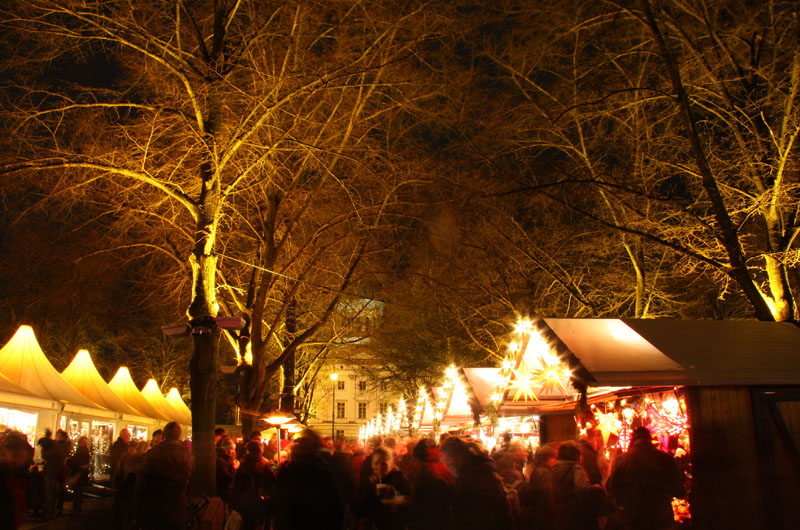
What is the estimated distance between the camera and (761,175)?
477 inches

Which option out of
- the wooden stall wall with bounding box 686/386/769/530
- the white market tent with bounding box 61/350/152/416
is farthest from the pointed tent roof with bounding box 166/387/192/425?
Answer: the wooden stall wall with bounding box 686/386/769/530

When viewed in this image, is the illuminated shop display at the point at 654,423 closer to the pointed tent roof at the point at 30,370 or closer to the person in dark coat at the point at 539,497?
the person in dark coat at the point at 539,497

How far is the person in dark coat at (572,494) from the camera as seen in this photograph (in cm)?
705

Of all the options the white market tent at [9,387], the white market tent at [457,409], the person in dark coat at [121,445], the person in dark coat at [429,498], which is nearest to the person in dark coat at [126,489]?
the person in dark coat at [121,445]

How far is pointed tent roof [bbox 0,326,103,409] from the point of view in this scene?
1492 cm

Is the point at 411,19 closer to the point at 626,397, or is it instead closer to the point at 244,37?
the point at 244,37

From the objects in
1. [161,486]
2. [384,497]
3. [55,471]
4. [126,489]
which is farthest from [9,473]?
[55,471]

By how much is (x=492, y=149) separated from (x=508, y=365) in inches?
301

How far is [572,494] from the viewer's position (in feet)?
23.2

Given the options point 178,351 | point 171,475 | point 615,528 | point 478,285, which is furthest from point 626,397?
point 178,351

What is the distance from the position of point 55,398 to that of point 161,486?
36.6ft

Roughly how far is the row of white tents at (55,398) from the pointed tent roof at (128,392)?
41 mm

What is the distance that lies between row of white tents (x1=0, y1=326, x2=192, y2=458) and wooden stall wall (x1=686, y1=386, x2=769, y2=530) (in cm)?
1228

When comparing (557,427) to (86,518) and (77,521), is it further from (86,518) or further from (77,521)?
(86,518)
